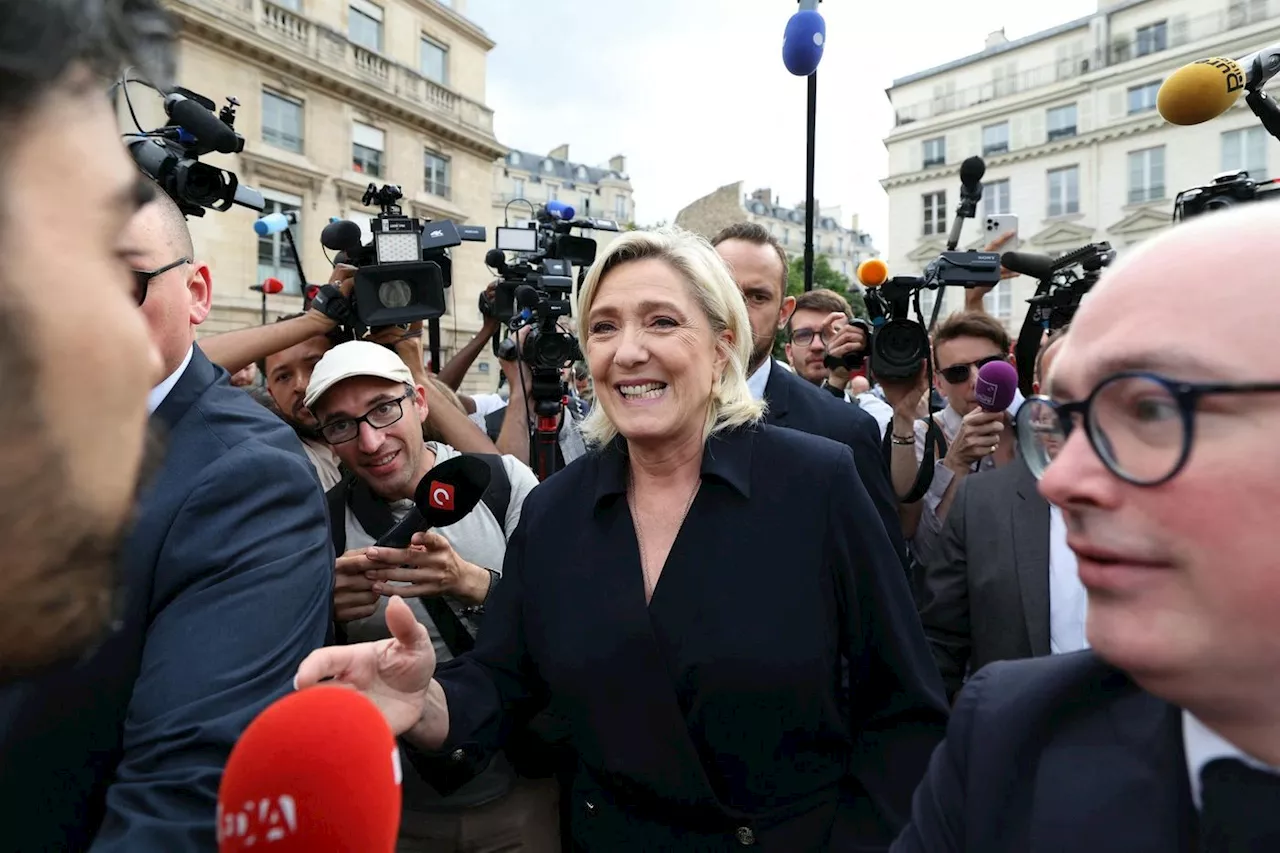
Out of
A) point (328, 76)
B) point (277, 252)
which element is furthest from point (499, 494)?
point (328, 76)

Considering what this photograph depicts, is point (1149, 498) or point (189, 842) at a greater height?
point (1149, 498)

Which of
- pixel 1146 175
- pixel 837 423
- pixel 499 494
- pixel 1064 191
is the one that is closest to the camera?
pixel 499 494

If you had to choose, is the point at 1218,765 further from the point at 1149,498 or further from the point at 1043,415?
the point at 1043,415

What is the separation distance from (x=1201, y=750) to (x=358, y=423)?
2.28 metres

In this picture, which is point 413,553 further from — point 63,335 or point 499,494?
point 63,335

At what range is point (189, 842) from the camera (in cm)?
107

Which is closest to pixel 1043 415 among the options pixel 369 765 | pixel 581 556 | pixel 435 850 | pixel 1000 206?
pixel 369 765

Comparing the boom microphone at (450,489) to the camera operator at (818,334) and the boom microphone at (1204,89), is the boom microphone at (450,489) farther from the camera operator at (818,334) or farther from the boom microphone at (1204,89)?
the camera operator at (818,334)

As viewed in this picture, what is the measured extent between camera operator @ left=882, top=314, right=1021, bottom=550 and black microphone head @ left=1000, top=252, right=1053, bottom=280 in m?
0.27

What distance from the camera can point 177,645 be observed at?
1211mm

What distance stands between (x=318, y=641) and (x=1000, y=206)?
36.1 m

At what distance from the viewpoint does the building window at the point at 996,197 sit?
32.8 m

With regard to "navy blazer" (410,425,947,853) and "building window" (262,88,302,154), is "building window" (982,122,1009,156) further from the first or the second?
"navy blazer" (410,425,947,853)

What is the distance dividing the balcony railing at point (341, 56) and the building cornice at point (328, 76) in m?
0.04
